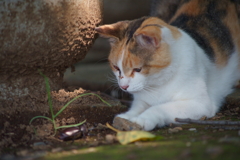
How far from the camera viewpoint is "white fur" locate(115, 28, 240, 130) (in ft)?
7.34

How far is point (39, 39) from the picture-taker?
6.91ft

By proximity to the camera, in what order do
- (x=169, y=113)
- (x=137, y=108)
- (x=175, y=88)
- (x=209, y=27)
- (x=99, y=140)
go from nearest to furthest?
1. (x=99, y=140)
2. (x=169, y=113)
3. (x=175, y=88)
4. (x=137, y=108)
5. (x=209, y=27)

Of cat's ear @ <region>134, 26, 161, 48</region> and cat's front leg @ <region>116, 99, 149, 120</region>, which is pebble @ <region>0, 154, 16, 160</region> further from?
cat's ear @ <region>134, 26, 161, 48</region>

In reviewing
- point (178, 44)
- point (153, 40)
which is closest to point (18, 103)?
point (153, 40)

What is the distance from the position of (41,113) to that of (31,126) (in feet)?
0.63

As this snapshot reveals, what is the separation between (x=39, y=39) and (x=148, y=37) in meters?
0.74

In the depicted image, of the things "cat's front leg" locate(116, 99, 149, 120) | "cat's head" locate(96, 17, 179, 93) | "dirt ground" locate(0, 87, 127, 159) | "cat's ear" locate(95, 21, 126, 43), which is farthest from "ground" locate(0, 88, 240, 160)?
"cat's ear" locate(95, 21, 126, 43)

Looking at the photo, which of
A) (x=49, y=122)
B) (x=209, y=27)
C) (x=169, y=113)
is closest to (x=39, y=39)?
(x=49, y=122)

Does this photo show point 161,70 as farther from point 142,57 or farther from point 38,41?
point 38,41

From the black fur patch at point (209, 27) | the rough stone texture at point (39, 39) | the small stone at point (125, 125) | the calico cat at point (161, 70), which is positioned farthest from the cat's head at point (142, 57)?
the black fur patch at point (209, 27)

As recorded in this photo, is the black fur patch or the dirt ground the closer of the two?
the dirt ground

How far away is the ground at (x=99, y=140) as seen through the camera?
1232mm

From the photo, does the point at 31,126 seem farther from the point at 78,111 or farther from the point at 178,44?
the point at 178,44

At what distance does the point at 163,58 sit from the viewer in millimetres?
2240
